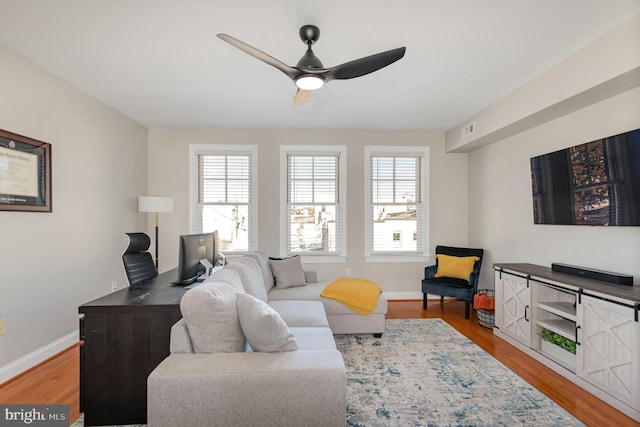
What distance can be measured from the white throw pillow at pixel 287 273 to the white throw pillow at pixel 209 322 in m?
1.96

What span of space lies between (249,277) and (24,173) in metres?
2.13

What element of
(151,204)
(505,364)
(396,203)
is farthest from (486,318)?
(151,204)

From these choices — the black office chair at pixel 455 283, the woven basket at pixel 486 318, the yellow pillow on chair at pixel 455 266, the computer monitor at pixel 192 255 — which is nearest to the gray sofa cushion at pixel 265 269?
the computer monitor at pixel 192 255

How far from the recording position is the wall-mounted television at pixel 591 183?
2305 millimetres

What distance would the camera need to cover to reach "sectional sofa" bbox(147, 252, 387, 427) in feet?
4.41

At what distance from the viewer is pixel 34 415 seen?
1.97 meters

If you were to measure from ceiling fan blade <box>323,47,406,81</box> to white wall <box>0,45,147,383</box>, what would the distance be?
8.78 ft

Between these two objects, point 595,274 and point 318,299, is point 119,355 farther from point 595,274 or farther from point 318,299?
point 595,274

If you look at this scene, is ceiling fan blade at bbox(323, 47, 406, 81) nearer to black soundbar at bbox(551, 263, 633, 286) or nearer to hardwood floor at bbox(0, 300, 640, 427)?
black soundbar at bbox(551, 263, 633, 286)

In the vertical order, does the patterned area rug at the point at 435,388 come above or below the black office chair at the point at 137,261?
below

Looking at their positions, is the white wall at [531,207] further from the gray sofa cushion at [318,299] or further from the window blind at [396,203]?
the gray sofa cushion at [318,299]

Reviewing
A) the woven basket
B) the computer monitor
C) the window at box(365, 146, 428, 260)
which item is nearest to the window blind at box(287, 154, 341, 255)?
the window at box(365, 146, 428, 260)

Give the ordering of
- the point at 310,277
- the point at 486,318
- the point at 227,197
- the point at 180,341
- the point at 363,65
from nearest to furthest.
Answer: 1. the point at 180,341
2. the point at 363,65
3. the point at 486,318
4. the point at 310,277
5. the point at 227,197

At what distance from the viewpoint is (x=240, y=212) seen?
4.72 m
